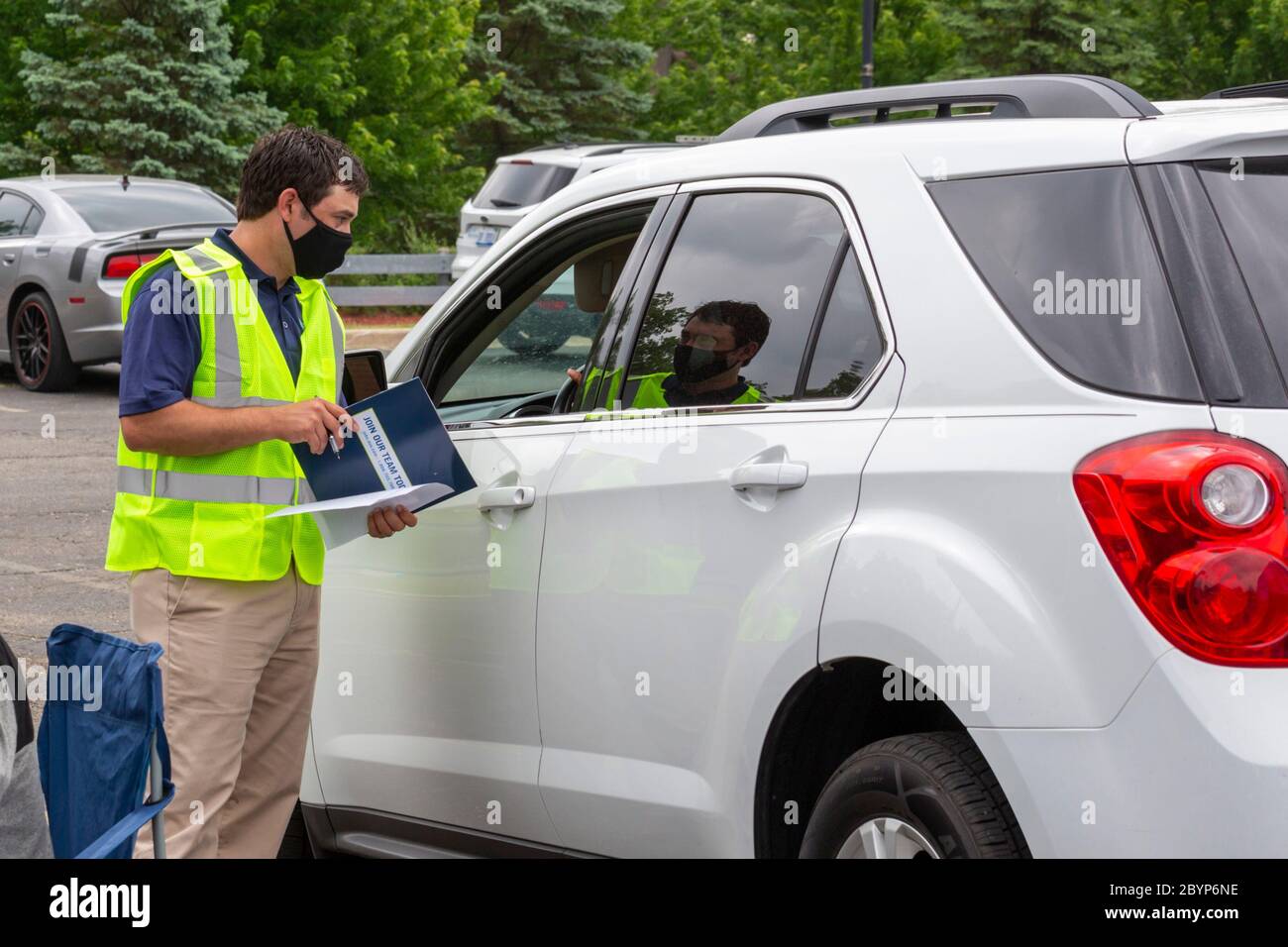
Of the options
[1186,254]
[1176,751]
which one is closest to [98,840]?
[1176,751]

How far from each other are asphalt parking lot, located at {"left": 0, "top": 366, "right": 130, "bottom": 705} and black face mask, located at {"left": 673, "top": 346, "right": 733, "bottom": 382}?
4214 millimetres

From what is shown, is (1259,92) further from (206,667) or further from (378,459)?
(206,667)

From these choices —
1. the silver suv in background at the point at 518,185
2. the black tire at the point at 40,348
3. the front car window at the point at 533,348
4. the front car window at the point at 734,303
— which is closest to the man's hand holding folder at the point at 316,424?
the front car window at the point at 734,303

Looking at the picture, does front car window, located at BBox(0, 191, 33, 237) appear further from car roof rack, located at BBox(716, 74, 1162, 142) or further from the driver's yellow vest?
car roof rack, located at BBox(716, 74, 1162, 142)

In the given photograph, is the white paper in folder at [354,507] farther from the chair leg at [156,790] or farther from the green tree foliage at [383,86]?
the green tree foliage at [383,86]

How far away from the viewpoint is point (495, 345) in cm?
483

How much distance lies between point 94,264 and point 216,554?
11.0 m

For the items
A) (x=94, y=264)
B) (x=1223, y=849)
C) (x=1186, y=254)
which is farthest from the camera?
(x=94, y=264)

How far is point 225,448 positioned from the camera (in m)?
3.83

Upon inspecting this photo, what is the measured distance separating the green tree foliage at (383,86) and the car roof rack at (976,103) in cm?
2310

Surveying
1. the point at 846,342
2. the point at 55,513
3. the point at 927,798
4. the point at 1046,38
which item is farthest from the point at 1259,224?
the point at 1046,38

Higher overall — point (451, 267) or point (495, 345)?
point (495, 345)

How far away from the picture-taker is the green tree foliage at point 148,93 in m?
23.5

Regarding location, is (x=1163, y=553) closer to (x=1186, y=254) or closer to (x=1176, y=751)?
(x=1176, y=751)
